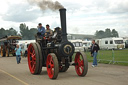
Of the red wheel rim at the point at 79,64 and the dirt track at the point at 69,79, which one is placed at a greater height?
the red wheel rim at the point at 79,64

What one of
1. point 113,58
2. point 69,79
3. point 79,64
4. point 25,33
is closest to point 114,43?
point 113,58

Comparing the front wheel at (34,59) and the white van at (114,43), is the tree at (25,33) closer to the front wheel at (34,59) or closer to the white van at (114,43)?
the white van at (114,43)

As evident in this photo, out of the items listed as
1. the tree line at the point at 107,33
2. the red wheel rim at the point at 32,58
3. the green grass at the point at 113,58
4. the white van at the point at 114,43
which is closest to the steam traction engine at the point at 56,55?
the red wheel rim at the point at 32,58

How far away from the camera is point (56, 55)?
8.55m

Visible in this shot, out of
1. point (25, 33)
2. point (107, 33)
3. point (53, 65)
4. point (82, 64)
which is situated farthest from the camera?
point (107, 33)

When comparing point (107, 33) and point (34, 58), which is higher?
point (107, 33)

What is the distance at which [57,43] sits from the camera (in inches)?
336

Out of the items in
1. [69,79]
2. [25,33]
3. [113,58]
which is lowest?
[69,79]

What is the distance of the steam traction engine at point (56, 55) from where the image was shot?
7.95 metres

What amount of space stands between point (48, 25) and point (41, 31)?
0.44m

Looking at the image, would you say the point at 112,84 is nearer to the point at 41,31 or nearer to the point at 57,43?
the point at 57,43

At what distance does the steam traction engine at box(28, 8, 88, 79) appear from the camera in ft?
26.1

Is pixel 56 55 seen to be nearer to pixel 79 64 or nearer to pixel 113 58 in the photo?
pixel 79 64

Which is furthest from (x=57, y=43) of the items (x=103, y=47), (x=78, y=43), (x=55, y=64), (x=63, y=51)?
(x=103, y=47)
